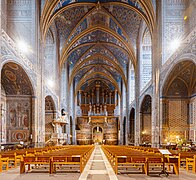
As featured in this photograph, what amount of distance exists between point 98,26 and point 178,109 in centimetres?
1541

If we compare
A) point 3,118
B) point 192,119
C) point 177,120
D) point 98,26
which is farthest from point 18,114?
point 98,26

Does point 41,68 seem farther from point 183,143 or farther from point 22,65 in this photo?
point 183,143

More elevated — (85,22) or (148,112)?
(85,22)

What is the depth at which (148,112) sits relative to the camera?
32781mm

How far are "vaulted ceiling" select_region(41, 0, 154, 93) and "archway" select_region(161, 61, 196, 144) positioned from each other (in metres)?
5.74

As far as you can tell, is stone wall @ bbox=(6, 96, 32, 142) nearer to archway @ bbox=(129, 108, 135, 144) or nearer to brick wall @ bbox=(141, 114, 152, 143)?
brick wall @ bbox=(141, 114, 152, 143)

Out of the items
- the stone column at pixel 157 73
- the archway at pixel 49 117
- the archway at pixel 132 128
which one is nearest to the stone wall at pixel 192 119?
the stone column at pixel 157 73

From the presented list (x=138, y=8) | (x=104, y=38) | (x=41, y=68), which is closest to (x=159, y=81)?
(x=138, y=8)

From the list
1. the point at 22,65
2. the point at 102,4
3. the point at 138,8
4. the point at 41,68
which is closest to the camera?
the point at 22,65

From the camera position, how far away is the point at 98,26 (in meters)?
34.4

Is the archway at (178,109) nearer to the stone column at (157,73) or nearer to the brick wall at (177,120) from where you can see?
the brick wall at (177,120)

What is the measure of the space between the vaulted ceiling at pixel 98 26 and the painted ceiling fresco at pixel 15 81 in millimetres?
5547

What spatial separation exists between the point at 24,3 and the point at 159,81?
11.6m

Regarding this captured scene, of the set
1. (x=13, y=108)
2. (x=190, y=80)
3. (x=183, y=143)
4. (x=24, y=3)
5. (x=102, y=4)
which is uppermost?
(x=102, y=4)
